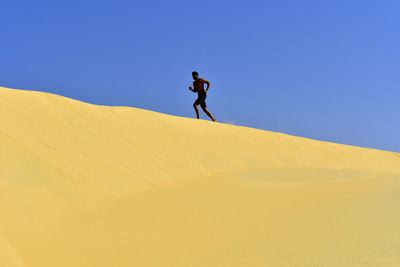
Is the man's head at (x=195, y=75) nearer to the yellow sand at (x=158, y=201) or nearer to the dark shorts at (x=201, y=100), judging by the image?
the dark shorts at (x=201, y=100)

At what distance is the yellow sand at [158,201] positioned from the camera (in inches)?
76.9

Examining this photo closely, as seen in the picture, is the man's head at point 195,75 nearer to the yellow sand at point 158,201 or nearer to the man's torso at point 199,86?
the man's torso at point 199,86

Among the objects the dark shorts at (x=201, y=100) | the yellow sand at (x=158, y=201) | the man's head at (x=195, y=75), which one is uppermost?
the man's head at (x=195, y=75)

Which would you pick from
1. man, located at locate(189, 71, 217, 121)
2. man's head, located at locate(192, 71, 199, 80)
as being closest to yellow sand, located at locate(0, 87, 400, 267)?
man, located at locate(189, 71, 217, 121)

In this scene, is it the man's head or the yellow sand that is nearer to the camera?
the yellow sand

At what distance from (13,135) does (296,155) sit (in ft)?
16.3

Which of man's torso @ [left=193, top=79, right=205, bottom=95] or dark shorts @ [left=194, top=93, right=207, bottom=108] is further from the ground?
man's torso @ [left=193, top=79, right=205, bottom=95]

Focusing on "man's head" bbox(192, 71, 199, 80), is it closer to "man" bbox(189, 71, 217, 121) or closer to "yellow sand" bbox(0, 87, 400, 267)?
"man" bbox(189, 71, 217, 121)

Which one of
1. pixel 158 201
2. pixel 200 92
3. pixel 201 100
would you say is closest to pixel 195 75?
pixel 200 92

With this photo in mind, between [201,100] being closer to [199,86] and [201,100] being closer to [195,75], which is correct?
[199,86]

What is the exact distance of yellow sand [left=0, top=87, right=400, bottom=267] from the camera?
1952mm

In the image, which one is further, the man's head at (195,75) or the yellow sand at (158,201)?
the man's head at (195,75)

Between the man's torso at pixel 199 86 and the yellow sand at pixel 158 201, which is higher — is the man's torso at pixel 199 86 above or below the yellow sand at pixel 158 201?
above

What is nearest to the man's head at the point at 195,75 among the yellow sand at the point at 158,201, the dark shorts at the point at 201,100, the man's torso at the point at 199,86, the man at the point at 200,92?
the man at the point at 200,92
